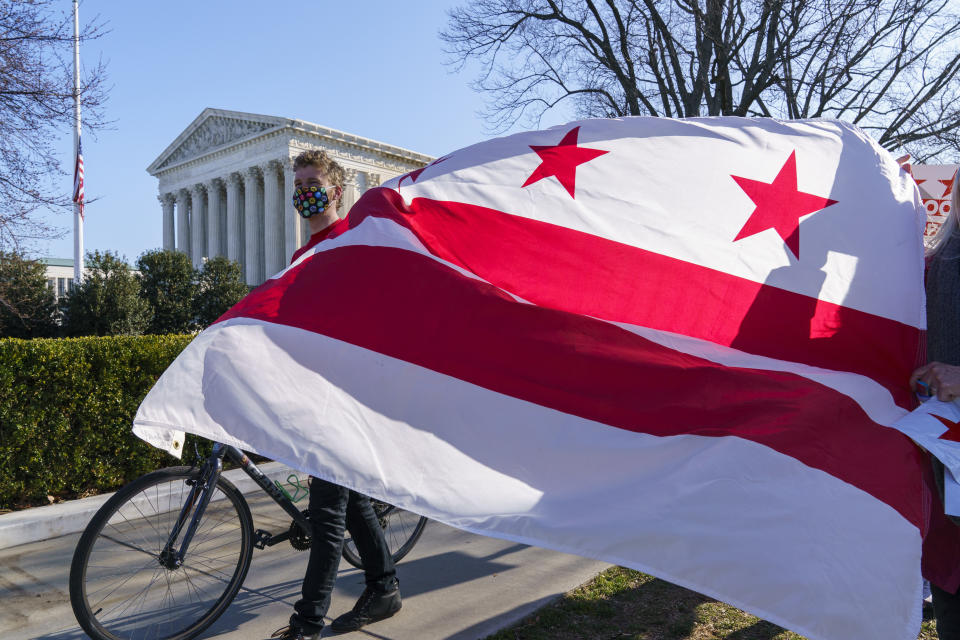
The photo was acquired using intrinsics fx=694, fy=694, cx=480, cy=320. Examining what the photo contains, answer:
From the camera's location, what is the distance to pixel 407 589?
3725mm

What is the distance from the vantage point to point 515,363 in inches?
99.3

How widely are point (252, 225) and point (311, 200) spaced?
54451 millimetres

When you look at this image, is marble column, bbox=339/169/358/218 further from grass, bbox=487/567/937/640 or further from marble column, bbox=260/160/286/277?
grass, bbox=487/567/937/640

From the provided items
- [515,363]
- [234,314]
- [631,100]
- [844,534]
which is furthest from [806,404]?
[631,100]

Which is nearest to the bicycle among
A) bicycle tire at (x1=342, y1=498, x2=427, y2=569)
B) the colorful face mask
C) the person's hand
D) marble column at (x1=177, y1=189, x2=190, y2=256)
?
bicycle tire at (x1=342, y1=498, x2=427, y2=569)

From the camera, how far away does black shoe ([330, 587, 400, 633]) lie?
3.10 m

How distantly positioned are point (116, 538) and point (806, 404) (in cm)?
274

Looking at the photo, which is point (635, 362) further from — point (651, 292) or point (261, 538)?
point (261, 538)

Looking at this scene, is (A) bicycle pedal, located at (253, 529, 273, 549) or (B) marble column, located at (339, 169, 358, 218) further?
(B) marble column, located at (339, 169, 358, 218)

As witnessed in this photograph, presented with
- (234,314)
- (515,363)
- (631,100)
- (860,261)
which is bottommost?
(515,363)

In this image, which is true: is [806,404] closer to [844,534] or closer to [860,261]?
[844,534]

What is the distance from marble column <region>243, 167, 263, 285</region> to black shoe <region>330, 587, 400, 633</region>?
52768 mm

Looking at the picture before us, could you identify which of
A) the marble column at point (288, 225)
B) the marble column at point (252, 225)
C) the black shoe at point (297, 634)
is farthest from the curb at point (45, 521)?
the marble column at point (252, 225)

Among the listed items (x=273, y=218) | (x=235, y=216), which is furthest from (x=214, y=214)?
(x=273, y=218)
